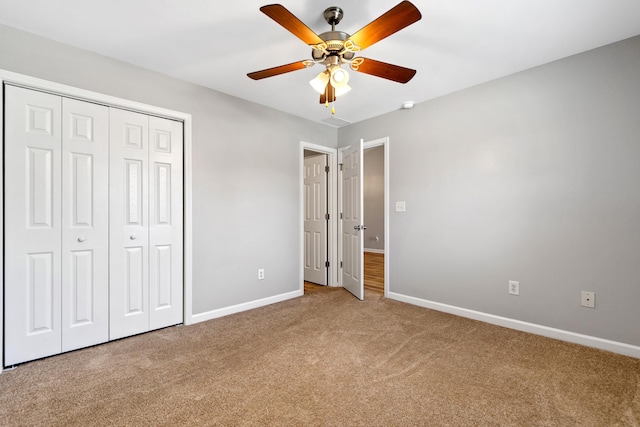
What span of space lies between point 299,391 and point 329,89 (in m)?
1.99

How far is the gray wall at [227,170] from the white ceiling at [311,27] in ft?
0.49

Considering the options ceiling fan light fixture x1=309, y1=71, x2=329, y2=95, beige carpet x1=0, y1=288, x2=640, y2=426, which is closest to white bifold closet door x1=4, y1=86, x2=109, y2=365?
beige carpet x1=0, y1=288, x2=640, y2=426

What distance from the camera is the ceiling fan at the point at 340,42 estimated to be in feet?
4.82

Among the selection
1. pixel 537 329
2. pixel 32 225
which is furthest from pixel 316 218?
pixel 32 225

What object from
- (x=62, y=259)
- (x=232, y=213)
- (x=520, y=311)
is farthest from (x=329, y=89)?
(x=520, y=311)

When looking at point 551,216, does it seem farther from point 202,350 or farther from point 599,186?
point 202,350

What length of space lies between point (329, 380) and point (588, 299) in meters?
2.19

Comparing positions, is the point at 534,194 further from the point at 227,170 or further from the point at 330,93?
the point at 227,170

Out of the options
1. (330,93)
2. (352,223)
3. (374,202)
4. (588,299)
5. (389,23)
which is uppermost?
(389,23)

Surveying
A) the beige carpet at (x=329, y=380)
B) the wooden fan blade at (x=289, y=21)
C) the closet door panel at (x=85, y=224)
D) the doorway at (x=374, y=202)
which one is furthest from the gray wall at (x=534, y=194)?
the doorway at (x=374, y=202)

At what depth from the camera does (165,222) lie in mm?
2787

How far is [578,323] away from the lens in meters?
2.43

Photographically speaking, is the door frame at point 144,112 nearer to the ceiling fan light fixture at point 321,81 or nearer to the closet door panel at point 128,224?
the closet door panel at point 128,224

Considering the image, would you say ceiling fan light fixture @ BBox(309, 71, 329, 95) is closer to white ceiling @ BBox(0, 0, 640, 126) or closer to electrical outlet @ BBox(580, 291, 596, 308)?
white ceiling @ BBox(0, 0, 640, 126)
